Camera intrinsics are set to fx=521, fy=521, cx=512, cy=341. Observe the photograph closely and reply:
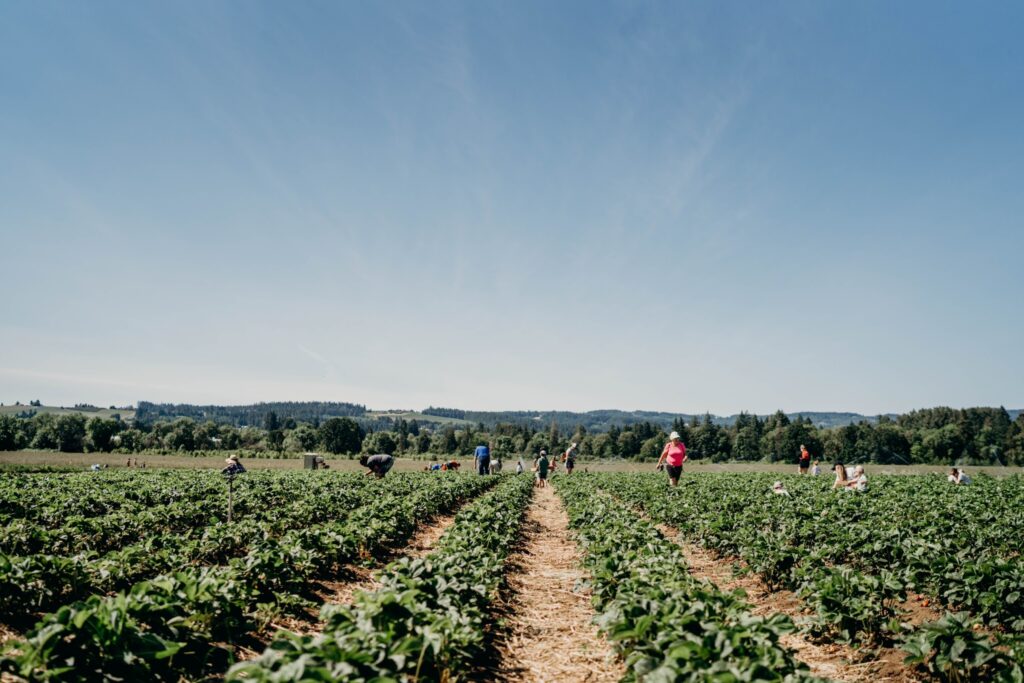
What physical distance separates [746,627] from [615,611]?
135cm

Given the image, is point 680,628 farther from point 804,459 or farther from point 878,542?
point 804,459

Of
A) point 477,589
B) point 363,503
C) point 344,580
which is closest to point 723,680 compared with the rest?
point 477,589

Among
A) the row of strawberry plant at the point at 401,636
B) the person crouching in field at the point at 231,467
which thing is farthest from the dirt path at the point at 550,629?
the person crouching in field at the point at 231,467

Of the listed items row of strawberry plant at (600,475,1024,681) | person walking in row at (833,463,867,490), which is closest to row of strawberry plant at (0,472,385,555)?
row of strawberry plant at (600,475,1024,681)

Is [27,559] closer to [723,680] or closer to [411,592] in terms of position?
[411,592]

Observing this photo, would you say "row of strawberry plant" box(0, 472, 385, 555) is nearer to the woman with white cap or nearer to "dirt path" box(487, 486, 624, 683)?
"dirt path" box(487, 486, 624, 683)

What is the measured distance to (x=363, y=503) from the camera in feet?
57.1

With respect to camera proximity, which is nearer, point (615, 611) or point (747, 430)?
point (615, 611)

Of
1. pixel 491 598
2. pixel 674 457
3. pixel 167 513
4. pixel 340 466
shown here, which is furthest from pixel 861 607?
pixel 340 466

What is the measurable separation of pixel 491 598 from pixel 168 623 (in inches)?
169

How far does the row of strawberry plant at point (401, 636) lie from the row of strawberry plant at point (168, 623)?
688mm

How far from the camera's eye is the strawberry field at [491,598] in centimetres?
393

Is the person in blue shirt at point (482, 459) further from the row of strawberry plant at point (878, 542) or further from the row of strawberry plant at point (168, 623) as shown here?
the row of strawberry plant at point (168, 623)

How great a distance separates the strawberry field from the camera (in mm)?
→ 3930
